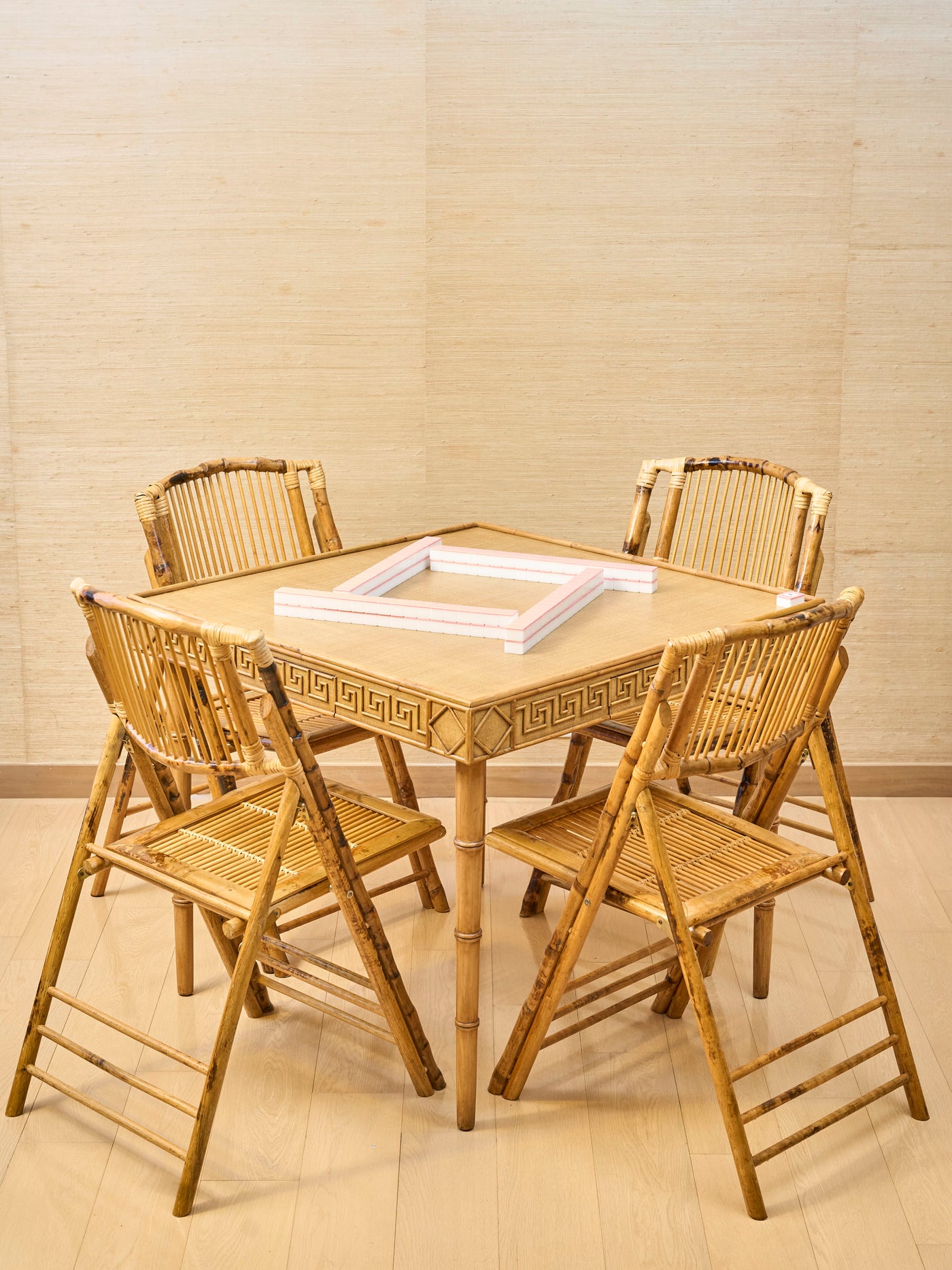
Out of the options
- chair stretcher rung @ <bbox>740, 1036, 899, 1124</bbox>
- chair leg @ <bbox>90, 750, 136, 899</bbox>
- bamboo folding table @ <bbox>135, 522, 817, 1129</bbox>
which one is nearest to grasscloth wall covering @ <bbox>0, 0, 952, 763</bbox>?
chair leg @ <bbox>90, 750, 136, 899</bbox>

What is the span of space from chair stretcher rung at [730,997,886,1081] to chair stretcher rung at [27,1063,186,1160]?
850 millimetres

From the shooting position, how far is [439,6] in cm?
312

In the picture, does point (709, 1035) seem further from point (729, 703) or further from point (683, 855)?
point (729, 703)

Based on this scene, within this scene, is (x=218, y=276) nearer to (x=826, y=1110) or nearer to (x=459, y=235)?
(x=459, y=235)

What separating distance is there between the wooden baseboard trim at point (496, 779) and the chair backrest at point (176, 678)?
4.81 feet

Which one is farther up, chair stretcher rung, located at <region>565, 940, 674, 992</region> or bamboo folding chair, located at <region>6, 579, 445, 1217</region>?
bamboo folding chair, located at <region>6, 579, 445, 1217</region>

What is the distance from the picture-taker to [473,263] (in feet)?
10.7

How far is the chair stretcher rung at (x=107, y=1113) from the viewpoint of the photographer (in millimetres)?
2025

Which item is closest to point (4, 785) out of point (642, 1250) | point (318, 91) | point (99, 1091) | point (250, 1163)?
point (99, 1091)

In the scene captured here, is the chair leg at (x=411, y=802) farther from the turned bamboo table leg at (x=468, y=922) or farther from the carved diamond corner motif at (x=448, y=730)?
the carved diamond corner motif at (x=448, y=730)

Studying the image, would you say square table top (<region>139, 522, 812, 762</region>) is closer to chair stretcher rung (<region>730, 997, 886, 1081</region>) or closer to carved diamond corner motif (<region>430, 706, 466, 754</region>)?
carved diamond corner motif (<region>430, 706, 466, 754</region>)

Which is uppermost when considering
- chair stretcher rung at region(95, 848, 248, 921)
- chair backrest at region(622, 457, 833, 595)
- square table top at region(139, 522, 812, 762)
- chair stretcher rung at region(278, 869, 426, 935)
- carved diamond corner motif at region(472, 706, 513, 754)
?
chair backrest at region(622, 457, 833, 595)

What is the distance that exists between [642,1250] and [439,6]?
266cm

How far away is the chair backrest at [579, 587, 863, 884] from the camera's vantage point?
1.90m
